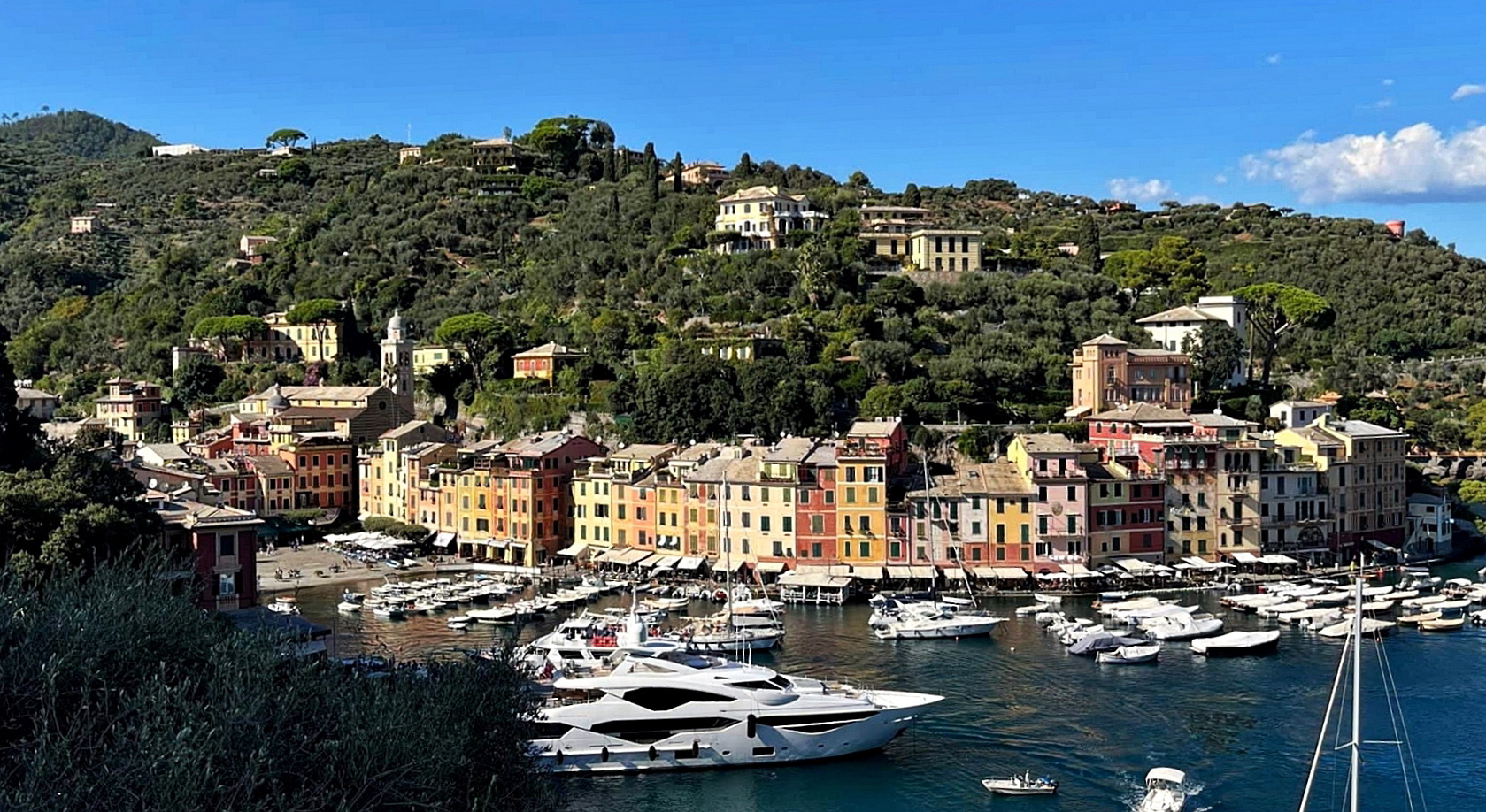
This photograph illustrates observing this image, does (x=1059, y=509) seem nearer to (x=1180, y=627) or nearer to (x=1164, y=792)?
(x=1180, y=627)

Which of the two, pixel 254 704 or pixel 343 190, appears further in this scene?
pixel 343 190

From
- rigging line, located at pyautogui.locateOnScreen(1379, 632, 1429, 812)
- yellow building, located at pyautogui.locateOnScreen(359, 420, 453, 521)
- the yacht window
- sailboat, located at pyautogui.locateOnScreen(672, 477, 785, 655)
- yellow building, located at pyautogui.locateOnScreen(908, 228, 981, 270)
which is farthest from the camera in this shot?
yellow building, located at pyautogui.locateOnScreen(908, 228, 981, 270)

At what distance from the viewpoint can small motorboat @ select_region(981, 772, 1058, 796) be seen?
964 inches

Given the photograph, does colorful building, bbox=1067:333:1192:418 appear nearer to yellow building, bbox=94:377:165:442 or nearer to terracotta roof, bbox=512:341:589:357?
terracotta roof, bbox=512:341:589:357

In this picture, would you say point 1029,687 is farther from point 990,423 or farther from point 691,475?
point 990,423

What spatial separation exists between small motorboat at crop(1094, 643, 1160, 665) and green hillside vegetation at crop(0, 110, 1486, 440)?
22.7 meters

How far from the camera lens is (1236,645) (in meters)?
35.7

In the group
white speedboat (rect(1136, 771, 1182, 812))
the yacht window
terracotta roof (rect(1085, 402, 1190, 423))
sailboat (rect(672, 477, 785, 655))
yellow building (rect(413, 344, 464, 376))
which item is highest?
yellow building (rect(413, 344, 464, 376))

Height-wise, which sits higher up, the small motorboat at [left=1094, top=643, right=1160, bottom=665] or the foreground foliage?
the foreground foliage

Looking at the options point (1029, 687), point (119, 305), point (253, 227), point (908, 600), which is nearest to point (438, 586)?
point (908, 600)

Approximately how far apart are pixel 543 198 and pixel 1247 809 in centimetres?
8421

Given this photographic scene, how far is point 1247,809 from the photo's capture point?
2372 centimetres

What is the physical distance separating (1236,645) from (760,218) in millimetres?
49046

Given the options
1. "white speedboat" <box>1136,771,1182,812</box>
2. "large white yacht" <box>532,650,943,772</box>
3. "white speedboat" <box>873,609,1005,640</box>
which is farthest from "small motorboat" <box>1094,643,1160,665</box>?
"white speedboat" <box>1136,771,1182,812</box>
